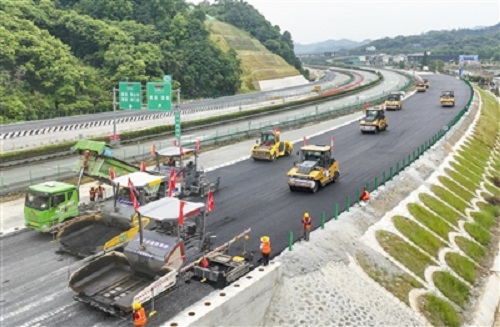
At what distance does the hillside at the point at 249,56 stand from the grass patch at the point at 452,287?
305 ft

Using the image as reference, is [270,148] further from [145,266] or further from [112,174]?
[145,266]

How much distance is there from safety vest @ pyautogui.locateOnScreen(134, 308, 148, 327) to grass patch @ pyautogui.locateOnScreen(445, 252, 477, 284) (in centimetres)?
1776

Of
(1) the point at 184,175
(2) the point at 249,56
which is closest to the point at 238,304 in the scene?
(1) the point at 184,175

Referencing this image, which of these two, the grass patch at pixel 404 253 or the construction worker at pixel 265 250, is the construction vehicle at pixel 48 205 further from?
the grass patch at pixel 404 253

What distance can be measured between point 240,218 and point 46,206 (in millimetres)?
8910

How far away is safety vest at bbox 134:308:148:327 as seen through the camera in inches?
520

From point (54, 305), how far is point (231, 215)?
1050 cm

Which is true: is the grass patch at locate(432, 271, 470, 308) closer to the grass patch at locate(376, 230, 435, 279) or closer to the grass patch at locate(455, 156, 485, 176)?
the grass patch at locate(376, 230, 435, 279)

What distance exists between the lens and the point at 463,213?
32719 mm

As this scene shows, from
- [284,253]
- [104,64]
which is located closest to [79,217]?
[284,253]

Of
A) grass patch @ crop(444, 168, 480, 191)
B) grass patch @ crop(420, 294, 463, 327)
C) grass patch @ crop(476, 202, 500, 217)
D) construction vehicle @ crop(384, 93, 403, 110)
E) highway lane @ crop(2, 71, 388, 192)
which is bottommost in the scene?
grass patch @ crop(476, 202, 500, 217)

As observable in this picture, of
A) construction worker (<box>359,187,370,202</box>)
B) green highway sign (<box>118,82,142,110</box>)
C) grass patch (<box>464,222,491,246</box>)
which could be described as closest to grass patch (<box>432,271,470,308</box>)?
construction worker (<box>359,187,370,202</box>)

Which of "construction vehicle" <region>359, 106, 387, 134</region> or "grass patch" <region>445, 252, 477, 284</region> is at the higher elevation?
"construction vehicle" <region>359, 106, 387, 134</region>

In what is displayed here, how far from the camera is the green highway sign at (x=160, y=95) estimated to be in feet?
127
